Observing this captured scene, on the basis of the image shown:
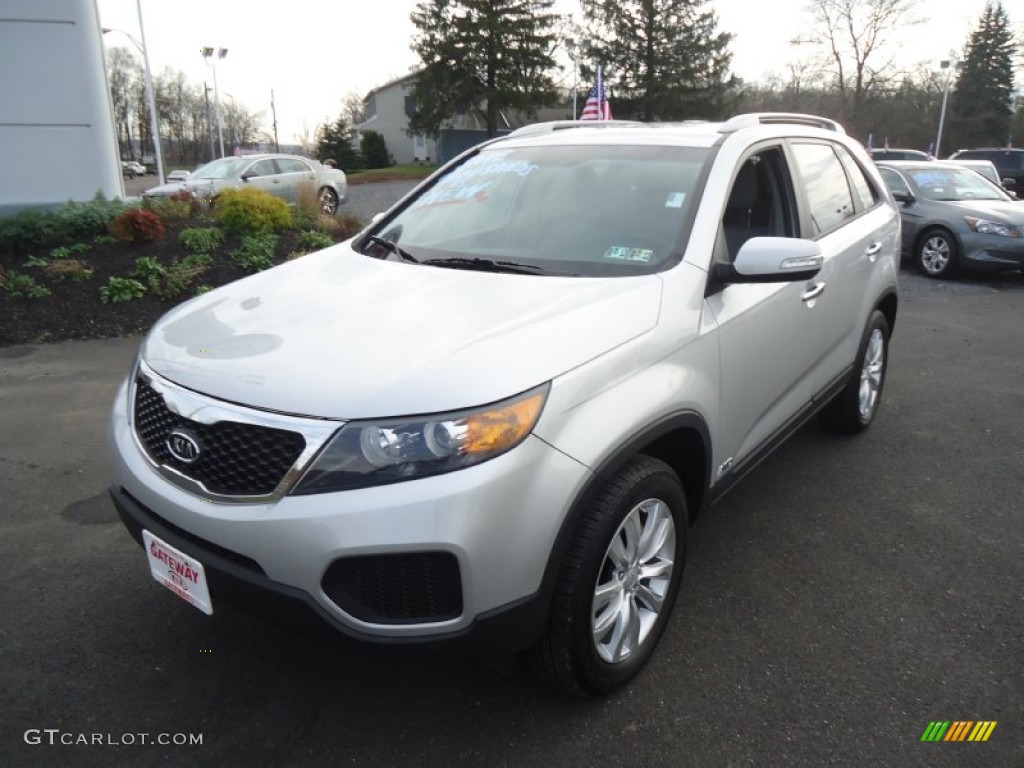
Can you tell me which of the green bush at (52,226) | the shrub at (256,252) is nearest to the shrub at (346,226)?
the shrub at (256,252)

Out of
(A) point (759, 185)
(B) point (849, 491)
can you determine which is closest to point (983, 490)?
(B) point (849, 491)

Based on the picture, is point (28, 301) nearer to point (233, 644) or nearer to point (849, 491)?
point (233, 644)

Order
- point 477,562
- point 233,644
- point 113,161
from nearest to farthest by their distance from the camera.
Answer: point 477,562, point 233,644, point 113,161

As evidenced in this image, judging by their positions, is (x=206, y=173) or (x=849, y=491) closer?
(x=849, y=491)

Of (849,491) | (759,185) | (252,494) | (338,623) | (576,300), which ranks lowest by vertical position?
(849,491)

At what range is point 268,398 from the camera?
1955 mm

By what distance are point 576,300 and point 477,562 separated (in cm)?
92

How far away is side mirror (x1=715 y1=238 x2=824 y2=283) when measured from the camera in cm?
259

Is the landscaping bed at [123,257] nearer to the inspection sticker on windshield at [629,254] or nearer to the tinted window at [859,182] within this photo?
the inspection sticker on windshield at [629,254]

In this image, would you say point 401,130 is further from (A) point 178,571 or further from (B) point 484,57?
(A) point 178,571

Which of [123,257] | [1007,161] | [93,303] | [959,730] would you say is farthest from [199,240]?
[1007,161]

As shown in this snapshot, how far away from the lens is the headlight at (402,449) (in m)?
1.86

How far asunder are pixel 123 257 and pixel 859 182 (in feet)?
24.3

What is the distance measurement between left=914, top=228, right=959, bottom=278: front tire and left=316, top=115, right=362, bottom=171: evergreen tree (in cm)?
4267
